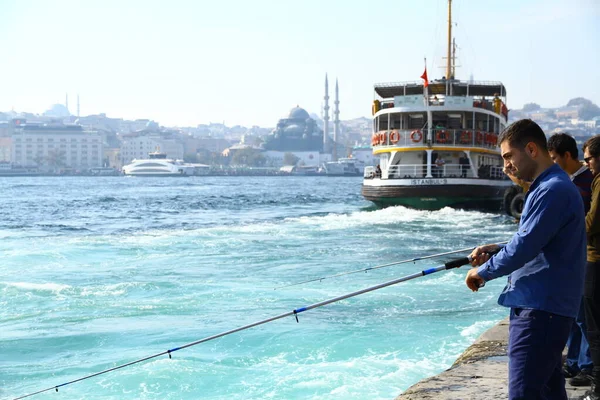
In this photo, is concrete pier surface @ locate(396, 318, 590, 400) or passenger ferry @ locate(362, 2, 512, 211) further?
passenger ferry @ locate(362, 2, 512, 211)

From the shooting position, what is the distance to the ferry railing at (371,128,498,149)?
2727 centimetres

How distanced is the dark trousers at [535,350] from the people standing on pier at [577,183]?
1396 millimetres

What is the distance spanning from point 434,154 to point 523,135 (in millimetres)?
25251

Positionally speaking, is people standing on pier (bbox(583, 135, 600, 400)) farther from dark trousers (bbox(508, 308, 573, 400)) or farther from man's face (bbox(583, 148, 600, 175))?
dark trousers (bbox(508, 308, 573, 400))

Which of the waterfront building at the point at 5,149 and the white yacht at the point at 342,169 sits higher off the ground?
the waterfront building at the point at 5,149

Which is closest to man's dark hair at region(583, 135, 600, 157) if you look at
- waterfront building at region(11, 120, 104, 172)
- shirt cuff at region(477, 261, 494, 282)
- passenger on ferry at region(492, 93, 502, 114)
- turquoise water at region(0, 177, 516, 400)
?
shirt cuff at region(477, 261, 494, 282)

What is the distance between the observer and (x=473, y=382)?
460cm

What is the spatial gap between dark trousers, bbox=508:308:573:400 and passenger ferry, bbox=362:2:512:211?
23.5 metres

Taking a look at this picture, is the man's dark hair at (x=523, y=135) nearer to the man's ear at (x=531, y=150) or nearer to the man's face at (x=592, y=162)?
the man's ear at (x=531, y=150)

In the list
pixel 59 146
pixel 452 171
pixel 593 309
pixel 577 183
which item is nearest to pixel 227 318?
pixel 577 183

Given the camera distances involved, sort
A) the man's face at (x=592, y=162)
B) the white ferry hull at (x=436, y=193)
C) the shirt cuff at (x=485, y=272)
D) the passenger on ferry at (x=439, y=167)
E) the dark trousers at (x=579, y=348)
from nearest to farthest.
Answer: the shirt cuff at (x=485, y=272) < the man's face at (x=592, y=162) < the dark trousers at (x=579, y=348) < the white ferry hull at (x=436, y=193) < the passenger on ferry at (x=439, y=167)

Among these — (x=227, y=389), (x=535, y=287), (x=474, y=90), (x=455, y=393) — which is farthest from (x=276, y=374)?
(x=474, y=90)

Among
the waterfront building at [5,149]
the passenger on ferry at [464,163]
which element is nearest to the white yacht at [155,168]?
the waterfront building at [5,149]

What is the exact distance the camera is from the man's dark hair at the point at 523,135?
3045mm
